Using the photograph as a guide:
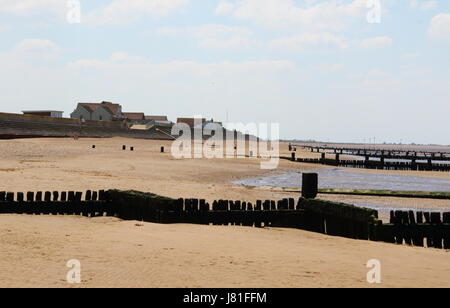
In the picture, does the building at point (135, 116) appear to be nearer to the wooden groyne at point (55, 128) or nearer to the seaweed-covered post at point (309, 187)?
the wooden groyne at point (55, 128)

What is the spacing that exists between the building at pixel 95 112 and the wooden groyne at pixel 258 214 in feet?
361

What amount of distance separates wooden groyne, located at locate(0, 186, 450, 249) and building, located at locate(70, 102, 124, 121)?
110 m

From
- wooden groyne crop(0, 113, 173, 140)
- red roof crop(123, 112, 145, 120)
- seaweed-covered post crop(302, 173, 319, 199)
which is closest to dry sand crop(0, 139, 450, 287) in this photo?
seaweed-covered post crop(302, 173, 319, 199)

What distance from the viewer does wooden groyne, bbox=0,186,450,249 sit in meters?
12.9

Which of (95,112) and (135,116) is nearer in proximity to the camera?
(95,112)

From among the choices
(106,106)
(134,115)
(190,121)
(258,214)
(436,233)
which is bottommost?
(436,233)

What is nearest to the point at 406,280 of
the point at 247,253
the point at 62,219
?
the point at 247,253

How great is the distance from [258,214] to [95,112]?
115633 millimetres

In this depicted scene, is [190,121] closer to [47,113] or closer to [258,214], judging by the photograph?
[47,113]

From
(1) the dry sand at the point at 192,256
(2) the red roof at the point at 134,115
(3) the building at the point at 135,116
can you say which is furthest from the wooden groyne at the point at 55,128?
(1) the dry sand at the point at 192,256

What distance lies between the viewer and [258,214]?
1411 cm

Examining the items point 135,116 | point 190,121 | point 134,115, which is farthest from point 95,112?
point 190,121

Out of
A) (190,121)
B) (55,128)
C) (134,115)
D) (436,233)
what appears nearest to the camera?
(436,233)
